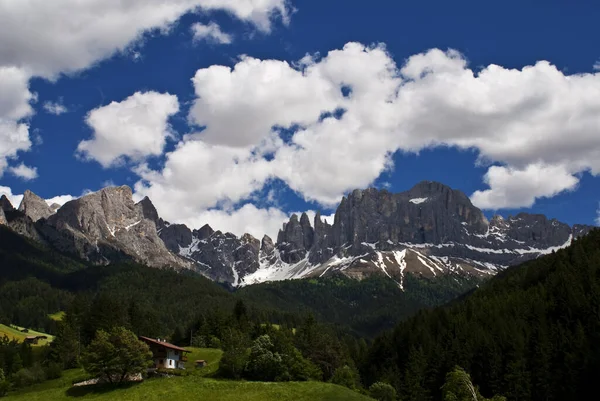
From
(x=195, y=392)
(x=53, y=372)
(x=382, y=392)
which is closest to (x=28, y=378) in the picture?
(x=53, y=372)

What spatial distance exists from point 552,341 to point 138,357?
85614mm

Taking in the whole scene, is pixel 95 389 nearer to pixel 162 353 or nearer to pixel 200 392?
pixel 200 392

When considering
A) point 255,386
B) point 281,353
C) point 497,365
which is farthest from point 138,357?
point 497,365

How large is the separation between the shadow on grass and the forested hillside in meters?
65.8

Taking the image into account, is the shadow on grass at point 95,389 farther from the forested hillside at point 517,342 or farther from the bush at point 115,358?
the forested hillside at point 517,342

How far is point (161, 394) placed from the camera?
7544 centimetres

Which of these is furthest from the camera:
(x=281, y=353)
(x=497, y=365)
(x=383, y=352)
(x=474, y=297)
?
(x=474, y=297)

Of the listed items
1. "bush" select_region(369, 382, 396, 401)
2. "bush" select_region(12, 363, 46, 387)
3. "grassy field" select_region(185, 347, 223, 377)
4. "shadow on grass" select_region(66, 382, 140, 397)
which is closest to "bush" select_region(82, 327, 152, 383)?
"shadow on grass" select_region(66, 382, 140, 397)

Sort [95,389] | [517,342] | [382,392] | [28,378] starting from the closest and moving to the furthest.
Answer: [95,389] < [28,378] < [382,392] < [517,342]

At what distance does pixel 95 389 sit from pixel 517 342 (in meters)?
85.3

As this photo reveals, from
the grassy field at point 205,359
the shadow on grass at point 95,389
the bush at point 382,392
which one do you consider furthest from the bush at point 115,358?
the bush at point 382,392

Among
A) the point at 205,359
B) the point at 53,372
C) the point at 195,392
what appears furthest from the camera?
the point at 205,359

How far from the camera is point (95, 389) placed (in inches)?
3236

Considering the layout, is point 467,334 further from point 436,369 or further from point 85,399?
point 85,399
